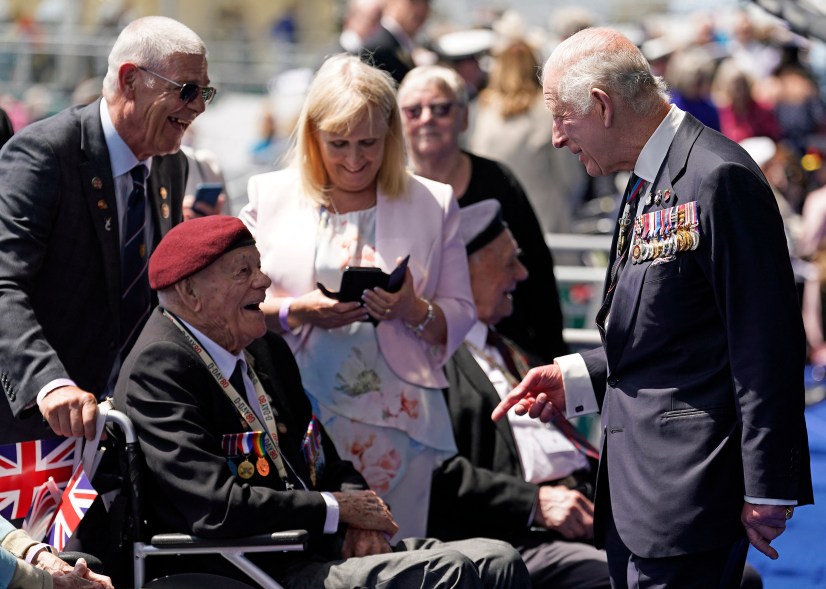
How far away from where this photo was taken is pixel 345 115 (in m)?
4.33

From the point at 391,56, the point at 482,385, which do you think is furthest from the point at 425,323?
the point at 391,56

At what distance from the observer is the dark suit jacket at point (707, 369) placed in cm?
301

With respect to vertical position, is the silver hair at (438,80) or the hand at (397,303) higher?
the silver hair at (438,80)

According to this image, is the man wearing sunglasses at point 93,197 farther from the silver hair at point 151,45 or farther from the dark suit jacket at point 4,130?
the dark suit jacket at point 4,130

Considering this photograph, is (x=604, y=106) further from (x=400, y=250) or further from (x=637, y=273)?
(x=400, y=250)

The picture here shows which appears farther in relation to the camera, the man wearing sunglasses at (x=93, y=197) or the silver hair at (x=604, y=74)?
the man wearing sunglasses at (x=93, y=197)

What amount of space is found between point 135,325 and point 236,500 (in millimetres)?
958

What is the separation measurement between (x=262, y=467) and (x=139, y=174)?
1.07 metres

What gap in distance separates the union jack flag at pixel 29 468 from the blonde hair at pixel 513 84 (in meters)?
5.07

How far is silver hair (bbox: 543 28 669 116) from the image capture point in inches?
127

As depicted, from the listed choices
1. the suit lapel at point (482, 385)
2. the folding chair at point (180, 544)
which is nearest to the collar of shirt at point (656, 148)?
the folding chair at point (180, 544)

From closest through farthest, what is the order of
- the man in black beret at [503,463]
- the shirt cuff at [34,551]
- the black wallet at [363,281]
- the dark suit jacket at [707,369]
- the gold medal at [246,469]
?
the dark suit jacket at [707,369]
the shirt cuff at [34,551]
the gold medal at [246,469]
the black wallet at [363,281]
the man in black beret at [503,463]

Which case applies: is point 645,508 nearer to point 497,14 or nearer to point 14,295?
point 14,295

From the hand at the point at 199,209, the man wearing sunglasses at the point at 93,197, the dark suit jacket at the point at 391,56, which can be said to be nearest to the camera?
the man wearing sunglasses at the point at 93,197
